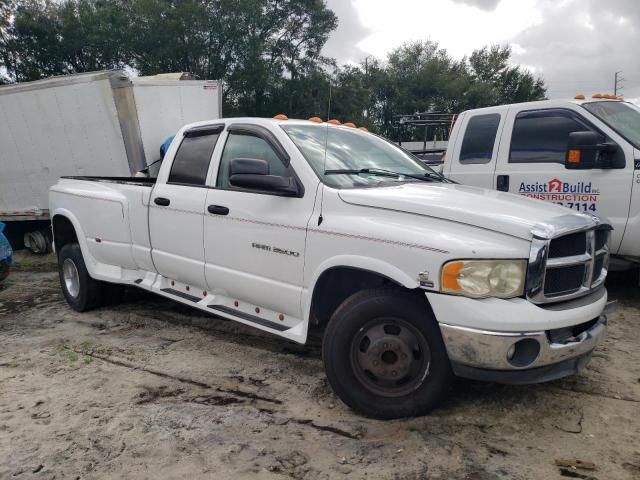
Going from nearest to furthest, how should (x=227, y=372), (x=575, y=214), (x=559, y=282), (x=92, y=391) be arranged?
(x=559, y=282) → (x=575, y=214) → (x=92, y=391) → (x=227, y=372)

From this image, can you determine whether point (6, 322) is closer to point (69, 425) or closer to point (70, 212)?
point (70, 212)

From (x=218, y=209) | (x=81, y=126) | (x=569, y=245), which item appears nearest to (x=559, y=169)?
(x=569, y=245)

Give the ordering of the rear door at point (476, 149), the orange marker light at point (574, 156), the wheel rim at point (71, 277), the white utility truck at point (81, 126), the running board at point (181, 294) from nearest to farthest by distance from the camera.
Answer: the running board at point (181, 294) < the orange marker light at point (574, 156) < the wheel rim at point (71, 277) < the rear door at point (476, 149) < the white utility truck at point (81, 126)

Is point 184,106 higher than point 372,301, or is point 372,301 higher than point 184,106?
point 184,106

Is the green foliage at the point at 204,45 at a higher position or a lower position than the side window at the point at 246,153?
higher

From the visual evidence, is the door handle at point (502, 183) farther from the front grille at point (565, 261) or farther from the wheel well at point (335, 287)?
the wheel well at point (335, 287)

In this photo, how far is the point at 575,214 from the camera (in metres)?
3.19

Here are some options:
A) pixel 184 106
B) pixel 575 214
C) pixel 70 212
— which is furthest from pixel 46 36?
pixel 575 214

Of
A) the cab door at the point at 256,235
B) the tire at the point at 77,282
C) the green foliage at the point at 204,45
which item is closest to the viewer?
the cab door at the point at 256,235

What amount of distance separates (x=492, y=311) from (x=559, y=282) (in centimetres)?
49

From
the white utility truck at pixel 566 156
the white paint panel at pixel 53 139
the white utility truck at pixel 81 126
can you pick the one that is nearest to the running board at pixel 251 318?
the white utility truck at pixel 566 156

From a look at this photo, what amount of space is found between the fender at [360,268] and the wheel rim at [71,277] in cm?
340

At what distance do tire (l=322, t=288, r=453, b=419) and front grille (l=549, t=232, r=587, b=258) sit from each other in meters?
0.75

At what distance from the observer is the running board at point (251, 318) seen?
12.1 ft
